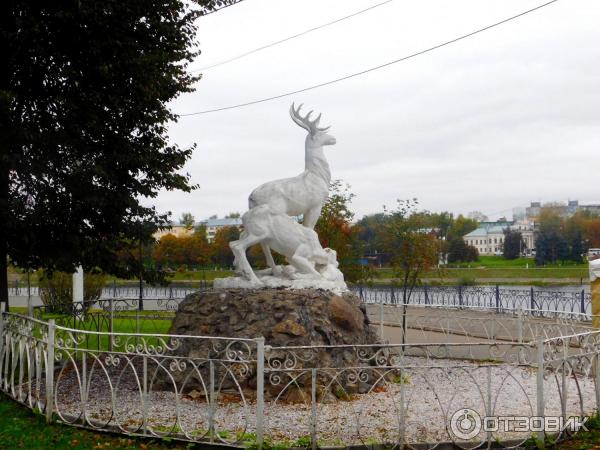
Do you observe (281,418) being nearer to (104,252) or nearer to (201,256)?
(104,252)

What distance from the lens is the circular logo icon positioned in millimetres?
5707

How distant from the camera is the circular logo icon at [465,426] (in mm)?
5707

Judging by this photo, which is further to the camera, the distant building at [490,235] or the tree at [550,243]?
the distant building at [490,235]

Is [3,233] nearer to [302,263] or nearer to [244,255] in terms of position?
[244,255]

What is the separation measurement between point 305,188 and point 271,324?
6.77ft

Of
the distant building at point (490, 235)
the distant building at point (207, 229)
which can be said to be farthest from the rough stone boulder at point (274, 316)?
the distant building at point (490, 235)

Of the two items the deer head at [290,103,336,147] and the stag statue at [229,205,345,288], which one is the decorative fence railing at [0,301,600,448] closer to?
the stag statue at [229,205,345,288]

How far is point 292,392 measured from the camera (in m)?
7.41

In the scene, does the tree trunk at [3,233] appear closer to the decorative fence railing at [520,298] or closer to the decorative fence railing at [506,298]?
the decorative fence railing at [506,298]

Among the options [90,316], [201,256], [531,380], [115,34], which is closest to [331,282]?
[531,380]

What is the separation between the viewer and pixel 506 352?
21.1ft

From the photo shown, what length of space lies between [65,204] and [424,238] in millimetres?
7919

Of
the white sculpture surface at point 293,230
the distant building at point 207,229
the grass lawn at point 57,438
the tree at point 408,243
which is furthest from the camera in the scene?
the distant building at point 207,229

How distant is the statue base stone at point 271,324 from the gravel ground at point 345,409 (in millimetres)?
423
